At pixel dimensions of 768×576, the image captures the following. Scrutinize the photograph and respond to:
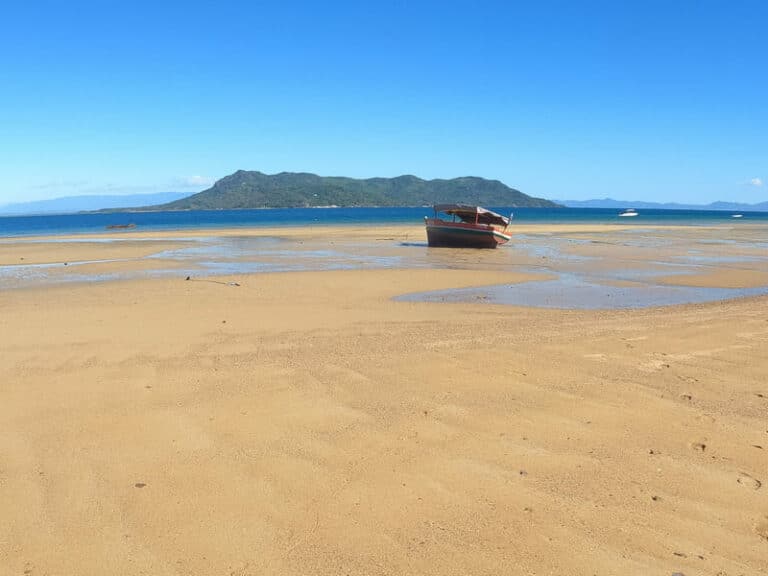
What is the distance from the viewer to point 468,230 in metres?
35.1

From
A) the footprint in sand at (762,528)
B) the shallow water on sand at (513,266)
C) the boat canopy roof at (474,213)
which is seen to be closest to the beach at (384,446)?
→ the footprint in sand at (762,528)

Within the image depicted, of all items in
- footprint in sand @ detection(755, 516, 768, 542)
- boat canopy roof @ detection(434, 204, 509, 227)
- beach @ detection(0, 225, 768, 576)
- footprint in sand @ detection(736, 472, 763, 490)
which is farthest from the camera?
boat canopy roof @ detection(434, 204, 509, 227)

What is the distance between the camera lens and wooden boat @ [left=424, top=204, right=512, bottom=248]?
115 ft

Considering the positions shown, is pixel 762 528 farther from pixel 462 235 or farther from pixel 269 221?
pixel 269 221

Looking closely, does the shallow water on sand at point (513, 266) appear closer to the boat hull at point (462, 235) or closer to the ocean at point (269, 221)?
the boat hull at point (462, 235)

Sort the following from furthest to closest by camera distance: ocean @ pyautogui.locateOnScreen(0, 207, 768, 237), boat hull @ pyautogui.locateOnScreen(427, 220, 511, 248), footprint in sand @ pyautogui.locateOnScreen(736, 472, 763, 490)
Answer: ocean @ pyautogui.locateOnScreen(0, 207, 768, 237), boat hull @ pyautogui.locateOnScreen(427, 220, 511, 248), footprint in sand @ pyautogui.locateOnScreen(736, 472, 763, 490)

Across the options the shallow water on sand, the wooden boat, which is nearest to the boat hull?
the wooden boat

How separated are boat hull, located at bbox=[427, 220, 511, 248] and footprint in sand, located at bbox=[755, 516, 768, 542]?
102 ft

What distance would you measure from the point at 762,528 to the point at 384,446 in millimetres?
2885

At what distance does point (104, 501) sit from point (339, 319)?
7693mm

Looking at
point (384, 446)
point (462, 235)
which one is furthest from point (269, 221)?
point (384, 446)

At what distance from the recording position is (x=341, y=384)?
7.41 metres

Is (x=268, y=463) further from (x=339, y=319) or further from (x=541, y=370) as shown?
(x=339, y=319)

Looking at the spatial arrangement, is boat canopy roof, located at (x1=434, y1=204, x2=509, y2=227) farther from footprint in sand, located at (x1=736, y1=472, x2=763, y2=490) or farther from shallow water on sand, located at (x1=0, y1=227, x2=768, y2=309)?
footprint in sand, located at (x1=736, y1=472, x2=763, y2=490)
